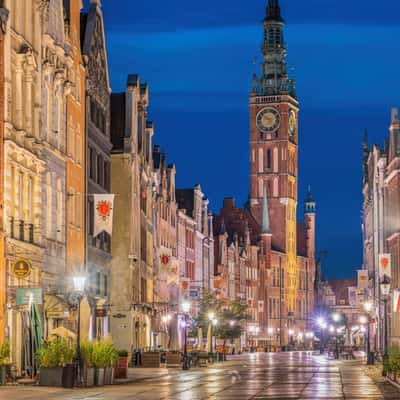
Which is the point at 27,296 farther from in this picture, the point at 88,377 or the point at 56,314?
the point at 56,314

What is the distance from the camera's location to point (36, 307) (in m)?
49.8

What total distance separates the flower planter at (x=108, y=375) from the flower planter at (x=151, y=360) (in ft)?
82.2

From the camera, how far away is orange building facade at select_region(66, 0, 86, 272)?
61816 mm

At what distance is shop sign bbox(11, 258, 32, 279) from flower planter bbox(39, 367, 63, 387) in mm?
4185

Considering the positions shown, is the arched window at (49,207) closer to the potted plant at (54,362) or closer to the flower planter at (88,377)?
the flower planter at (88,377)

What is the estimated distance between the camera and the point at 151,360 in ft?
239

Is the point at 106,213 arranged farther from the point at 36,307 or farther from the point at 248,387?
the point at 248,387

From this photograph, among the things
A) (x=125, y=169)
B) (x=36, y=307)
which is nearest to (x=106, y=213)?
(x=36, y=307)

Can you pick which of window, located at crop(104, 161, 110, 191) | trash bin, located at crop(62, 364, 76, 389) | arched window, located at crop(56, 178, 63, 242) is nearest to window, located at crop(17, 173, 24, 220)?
arched window, located at crop(56, 178, 63, 242)

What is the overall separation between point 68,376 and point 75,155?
23145mm

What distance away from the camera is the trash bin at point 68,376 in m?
Result: 42.4

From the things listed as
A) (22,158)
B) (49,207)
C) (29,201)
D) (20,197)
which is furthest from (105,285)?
(22,158)

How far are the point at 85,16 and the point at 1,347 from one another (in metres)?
33.3

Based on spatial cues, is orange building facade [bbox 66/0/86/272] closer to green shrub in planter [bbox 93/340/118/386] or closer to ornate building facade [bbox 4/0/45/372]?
ornate building facade [bbox 4/0/45/372]
